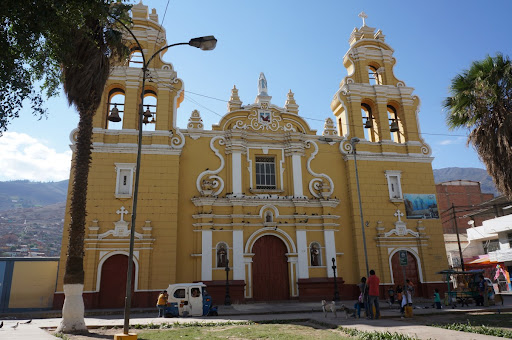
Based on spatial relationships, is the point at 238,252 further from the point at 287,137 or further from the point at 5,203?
the point at 5,203

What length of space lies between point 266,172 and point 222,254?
5425 mm

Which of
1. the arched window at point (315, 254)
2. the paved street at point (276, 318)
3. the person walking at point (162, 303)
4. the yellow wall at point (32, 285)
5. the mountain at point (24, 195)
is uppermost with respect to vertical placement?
the mountain at point (24, 195)

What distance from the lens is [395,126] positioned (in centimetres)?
2380

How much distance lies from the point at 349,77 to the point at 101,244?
1753 cm

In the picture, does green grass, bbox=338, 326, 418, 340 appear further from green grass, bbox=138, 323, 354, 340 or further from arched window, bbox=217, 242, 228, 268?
arched window, bbox=217, 242, 228, 268

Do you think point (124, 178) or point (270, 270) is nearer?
point (124, 178)

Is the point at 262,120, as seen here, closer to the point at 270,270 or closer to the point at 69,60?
the point at 270,270

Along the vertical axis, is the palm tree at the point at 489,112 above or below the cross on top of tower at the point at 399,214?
above

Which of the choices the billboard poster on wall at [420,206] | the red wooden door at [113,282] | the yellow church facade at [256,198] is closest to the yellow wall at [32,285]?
the yellow church facade at [256,198]

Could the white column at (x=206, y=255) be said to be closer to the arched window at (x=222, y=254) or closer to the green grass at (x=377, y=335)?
the arched window at (x=222, y=254)

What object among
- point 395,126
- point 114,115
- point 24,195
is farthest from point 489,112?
Result: point 24,195

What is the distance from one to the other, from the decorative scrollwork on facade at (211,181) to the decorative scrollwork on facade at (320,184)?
515 cm

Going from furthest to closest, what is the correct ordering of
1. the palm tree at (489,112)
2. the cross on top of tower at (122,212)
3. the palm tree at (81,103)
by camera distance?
the cross on top of tower at (122,212)
the palm tree at (489,112)
the palm tree at (81,103)

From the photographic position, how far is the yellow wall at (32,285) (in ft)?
62.5
